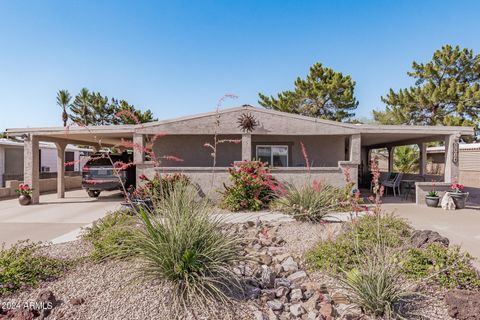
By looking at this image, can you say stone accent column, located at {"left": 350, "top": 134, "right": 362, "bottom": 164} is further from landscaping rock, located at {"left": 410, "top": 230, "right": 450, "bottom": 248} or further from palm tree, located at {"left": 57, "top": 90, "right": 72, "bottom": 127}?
palm tree, located at {"left": 57, "top": 90, "right": 72, "bottom": 127}

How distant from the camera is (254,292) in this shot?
3074 mm

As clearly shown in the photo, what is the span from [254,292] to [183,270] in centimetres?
96

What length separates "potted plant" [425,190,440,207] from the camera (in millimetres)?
9633

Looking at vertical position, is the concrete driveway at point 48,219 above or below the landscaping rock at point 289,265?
below

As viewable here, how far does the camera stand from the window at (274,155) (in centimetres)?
1241

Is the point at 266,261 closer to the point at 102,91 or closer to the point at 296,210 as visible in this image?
the point at 296,210

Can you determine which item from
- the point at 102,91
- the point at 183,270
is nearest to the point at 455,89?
the point at 183,270

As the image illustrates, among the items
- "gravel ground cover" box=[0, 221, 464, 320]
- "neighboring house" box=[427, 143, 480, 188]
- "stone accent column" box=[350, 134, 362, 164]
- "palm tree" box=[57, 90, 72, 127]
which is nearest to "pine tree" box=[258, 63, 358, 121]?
"neighboring house" box=[427, 143, 480, 188]

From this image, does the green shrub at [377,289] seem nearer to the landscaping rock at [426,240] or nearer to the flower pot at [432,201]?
the landscaping rock at [426,240]

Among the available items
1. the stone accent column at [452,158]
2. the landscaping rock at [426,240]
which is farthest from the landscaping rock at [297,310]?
the stone accent column at [452,158]

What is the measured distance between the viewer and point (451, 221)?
7.36m

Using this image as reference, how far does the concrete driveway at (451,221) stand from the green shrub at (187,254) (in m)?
4.29

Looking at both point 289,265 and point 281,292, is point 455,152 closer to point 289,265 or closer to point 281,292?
point 289,265

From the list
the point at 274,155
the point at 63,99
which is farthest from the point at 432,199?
the point at 63,99
